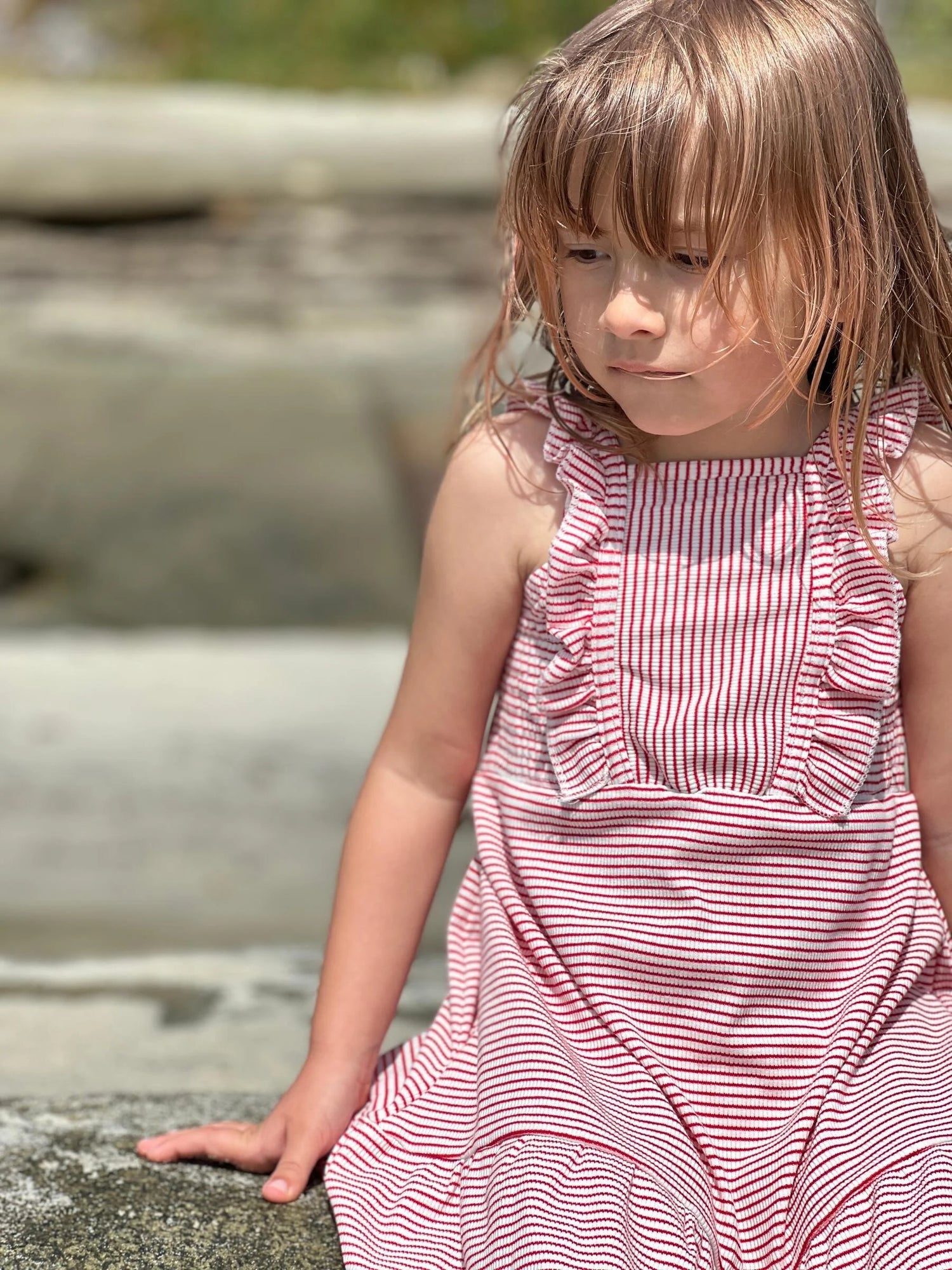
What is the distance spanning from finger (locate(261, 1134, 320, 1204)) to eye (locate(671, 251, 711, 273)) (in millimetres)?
681

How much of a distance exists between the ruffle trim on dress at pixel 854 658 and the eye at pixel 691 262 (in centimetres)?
21

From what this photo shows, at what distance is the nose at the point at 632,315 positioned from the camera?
37.3 inches

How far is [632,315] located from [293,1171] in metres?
0.66

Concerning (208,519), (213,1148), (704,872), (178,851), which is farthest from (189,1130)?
(208,519)

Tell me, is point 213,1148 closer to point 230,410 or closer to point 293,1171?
point 293,1171

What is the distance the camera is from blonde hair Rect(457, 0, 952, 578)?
92 cm

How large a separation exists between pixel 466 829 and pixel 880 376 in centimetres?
151

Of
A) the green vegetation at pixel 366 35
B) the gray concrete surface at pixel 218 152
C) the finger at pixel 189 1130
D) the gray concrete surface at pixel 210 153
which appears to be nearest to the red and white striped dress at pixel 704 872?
the finger at pixel 189 1130

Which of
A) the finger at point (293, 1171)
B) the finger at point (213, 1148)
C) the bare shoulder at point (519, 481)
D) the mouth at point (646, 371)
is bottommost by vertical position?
the finger at point (213, 1148)

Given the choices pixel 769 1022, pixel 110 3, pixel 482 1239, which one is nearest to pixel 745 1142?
pixel 769 1022

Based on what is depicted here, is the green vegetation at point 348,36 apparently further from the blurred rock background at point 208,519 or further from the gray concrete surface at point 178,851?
the gray concrete surface at point 178,851

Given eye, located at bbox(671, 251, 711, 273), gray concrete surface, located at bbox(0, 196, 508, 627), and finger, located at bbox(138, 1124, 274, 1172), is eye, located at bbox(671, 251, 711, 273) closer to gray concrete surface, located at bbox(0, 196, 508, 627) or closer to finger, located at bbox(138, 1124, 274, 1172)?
finger, located at bbox(138, 1124, 274, 1172)

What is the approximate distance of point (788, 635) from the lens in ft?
3.43

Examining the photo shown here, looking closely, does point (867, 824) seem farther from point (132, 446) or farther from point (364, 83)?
point (364, 83)
